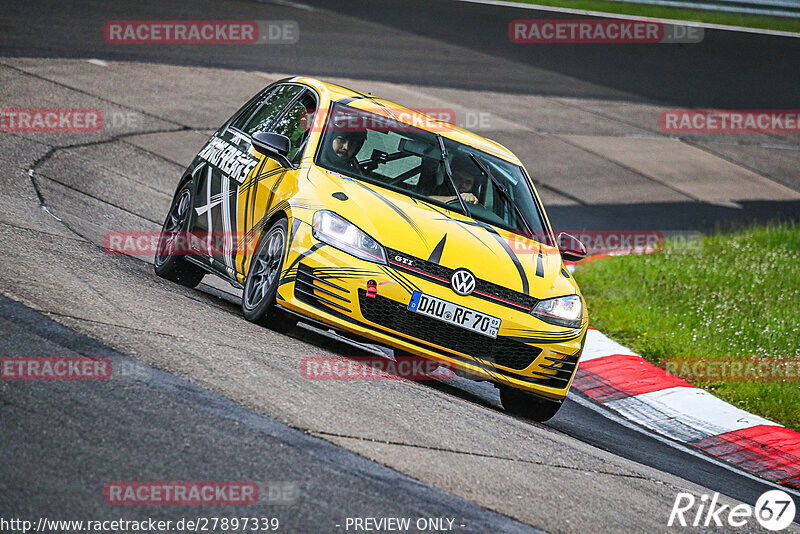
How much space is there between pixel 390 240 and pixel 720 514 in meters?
2.48

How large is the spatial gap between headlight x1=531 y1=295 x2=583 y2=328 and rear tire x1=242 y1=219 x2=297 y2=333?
1.57m

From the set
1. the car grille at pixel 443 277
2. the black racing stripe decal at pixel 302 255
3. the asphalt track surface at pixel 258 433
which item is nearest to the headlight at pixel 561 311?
the car grille at pixel 443 277

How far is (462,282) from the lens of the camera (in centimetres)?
671

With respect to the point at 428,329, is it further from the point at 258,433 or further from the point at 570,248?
the point at 258,433

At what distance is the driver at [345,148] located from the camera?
7553mm

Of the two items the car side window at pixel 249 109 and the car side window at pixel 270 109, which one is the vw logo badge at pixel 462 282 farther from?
the car side window at pixel 249 109

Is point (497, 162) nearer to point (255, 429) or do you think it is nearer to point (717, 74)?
point (255, 429)

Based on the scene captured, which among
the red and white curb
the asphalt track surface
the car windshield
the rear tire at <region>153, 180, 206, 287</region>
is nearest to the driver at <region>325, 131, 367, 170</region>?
the car windshield

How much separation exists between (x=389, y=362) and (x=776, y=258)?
7614 millimetres

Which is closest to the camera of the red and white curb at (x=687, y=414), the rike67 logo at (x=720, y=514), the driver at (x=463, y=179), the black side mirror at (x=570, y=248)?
the rike67 logo at (x=720, y=514)

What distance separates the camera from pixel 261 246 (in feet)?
23.8

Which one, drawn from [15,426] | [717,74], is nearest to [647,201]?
[717,74]

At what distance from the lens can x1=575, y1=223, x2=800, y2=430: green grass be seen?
30.5 feet

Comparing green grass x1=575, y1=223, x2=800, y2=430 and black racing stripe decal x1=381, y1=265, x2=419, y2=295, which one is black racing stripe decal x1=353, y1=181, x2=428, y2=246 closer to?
black racing stripe decal x1=381, y1=265, x2=419, y2=295
